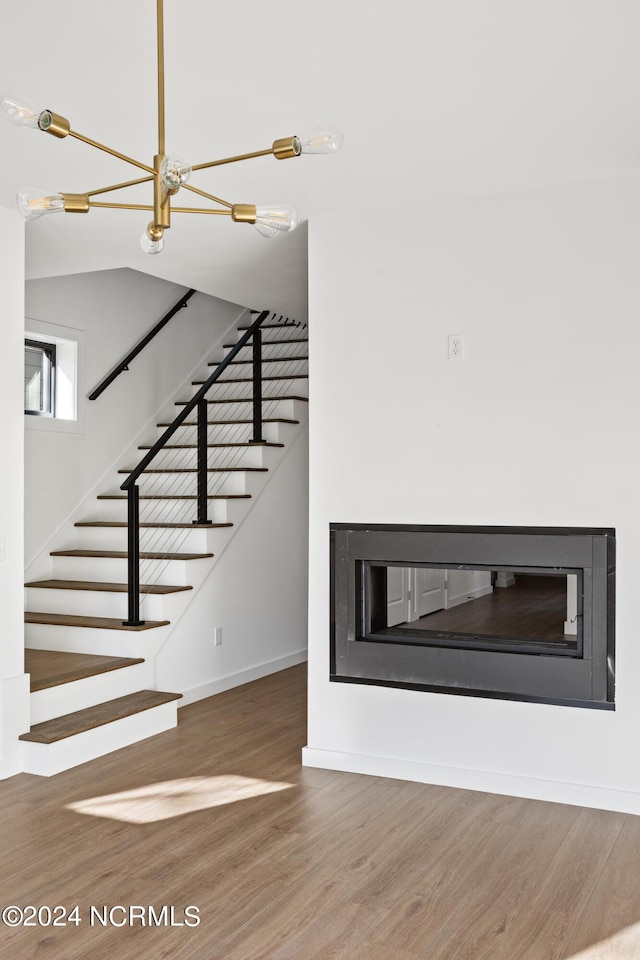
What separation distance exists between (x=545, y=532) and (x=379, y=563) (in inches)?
30.0

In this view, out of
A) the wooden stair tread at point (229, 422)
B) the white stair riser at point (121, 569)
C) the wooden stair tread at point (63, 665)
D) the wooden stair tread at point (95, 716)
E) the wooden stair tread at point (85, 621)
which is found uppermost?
the wooden stair tread at point (229, 422)

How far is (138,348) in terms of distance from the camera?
6.45m

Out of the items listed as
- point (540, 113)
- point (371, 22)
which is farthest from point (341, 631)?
point (371, 22)

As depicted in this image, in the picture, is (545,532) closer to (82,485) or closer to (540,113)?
(540,113)

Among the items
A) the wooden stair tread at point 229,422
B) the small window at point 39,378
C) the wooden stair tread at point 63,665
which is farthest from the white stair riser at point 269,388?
the wooden stair tread at point 63,665

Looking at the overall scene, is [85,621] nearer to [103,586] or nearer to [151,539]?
[103,586]

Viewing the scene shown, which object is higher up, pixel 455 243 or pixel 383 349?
pixel 455 243

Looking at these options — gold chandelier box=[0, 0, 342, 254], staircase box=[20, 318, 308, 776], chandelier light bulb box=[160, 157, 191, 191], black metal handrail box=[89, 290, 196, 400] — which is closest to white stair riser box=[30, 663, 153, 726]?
staircase box=[20, 318, 308, 776]

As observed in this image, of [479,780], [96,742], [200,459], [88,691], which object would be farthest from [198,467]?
[479,780]

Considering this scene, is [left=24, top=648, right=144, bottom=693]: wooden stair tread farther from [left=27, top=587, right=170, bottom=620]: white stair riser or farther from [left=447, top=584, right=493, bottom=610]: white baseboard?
[left=447, top=584, right=493, bottom=610]: white baseboard

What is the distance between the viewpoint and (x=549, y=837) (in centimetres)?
315

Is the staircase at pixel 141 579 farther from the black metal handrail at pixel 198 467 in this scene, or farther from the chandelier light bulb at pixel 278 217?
the chandelier light bulb at pixel 278 217

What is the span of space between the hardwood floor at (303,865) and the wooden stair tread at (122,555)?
144cm

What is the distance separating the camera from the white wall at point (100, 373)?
5.62 m
